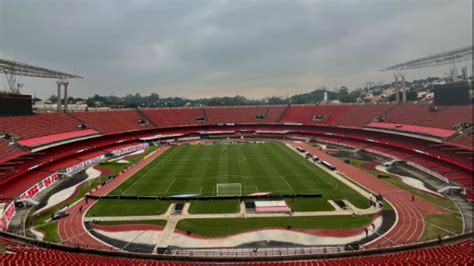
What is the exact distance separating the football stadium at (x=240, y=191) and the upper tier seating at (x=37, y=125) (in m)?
0.39

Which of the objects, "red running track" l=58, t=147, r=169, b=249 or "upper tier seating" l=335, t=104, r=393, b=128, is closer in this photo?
"red running track" l=58, t=147, r=169, b=249

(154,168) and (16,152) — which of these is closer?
(16,152)

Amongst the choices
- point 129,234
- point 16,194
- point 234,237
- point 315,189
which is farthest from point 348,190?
point 16,194

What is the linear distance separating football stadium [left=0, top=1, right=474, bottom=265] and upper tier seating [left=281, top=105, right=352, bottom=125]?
8.51 meters

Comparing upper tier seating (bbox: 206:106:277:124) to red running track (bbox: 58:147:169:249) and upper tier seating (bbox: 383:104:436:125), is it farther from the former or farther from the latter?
red running track (bbox: 58:147:169:249)

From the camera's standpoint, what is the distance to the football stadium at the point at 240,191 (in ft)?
75.2

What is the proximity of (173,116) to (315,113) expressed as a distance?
42.2 meters

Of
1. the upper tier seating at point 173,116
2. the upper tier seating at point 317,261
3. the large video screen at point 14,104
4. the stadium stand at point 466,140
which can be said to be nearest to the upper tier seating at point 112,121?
the upper tier seating at point 173,116

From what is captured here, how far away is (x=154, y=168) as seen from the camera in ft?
164

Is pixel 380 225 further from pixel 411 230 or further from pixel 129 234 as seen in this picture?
pixel 129 234

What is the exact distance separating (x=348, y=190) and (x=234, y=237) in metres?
17.8

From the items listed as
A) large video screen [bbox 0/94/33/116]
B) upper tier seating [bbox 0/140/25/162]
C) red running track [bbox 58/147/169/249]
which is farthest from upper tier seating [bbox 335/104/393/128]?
large video screen [bbox 0/94/33/116]

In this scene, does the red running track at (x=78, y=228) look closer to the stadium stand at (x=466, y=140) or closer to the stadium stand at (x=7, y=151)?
the stadium stand at (x=7, y=151)

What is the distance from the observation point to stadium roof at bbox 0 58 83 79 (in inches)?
2071
